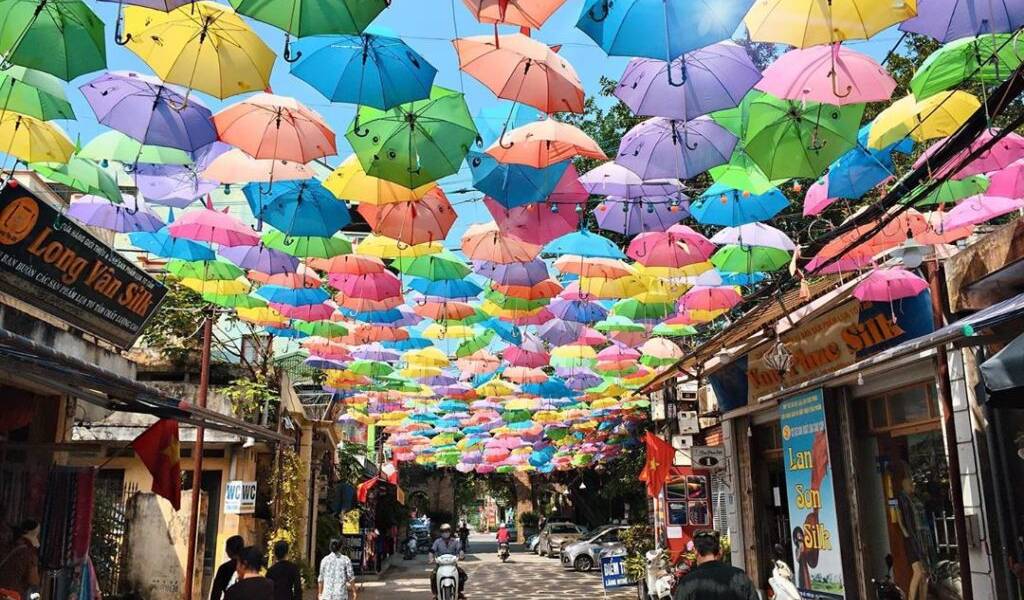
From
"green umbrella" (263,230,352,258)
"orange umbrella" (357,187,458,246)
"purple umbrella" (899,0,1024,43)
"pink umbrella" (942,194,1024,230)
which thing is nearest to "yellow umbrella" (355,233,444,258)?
"green umbrella" (263,230,352,258)

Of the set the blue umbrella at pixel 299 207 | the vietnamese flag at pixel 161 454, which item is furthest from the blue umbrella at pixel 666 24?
the vietnamese flag at pixel 161 454

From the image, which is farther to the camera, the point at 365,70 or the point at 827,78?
the point at 365,70

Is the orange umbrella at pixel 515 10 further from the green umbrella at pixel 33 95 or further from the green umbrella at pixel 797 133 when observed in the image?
the green umbrella at pixel 33 95

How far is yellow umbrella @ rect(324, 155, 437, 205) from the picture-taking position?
23.1ft

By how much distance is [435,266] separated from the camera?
31.4ft

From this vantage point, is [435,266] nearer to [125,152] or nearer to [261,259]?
[261,259]

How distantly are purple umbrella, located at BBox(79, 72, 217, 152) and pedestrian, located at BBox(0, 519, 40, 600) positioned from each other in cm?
374

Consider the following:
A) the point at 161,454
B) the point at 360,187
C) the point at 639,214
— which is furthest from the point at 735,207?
the point at 161,454

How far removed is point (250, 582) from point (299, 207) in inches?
134

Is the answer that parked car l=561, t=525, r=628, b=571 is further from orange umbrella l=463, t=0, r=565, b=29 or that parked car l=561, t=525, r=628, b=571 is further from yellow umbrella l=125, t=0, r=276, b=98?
orange umbrella l=463, t=0, r=565, b=29

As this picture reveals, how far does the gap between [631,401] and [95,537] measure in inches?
539

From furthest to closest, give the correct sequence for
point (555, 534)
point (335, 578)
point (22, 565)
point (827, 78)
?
point (555, 534), point (335, 578), point (22, 565), point (827, 78)

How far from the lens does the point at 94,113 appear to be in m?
6.27

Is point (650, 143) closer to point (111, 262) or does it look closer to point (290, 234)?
point (290, 234)
